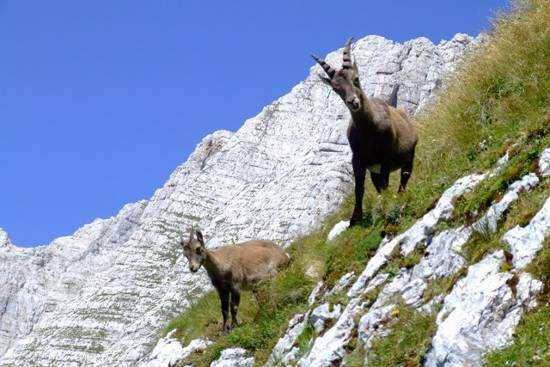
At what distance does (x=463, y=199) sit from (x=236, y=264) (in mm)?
8487

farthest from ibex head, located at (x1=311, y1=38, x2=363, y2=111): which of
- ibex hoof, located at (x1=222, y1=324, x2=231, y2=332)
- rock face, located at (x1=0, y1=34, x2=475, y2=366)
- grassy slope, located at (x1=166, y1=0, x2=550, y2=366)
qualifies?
rock face, located at (x1=0, y1=34, x2=475, y2=366)

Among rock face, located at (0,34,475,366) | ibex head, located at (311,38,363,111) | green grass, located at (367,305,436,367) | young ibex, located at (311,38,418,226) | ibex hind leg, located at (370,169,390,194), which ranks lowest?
green grass, located at (367,305,436,367)

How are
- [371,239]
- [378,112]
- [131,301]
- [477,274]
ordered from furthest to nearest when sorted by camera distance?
1. [131,301]
2. [378,112]
3. [371,239]
4. [477,274]

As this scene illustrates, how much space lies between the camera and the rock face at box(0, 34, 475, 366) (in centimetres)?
11525

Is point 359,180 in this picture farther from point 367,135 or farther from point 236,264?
point 236,264

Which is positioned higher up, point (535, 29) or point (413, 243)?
point (535, 29)

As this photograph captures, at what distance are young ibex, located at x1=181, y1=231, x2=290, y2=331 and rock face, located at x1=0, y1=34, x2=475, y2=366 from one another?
80.9 meters

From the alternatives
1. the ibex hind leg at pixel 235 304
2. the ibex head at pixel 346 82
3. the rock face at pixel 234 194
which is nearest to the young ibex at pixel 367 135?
the ibex head at pixel 346 82

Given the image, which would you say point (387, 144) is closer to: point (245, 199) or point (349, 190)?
point (349, 190)

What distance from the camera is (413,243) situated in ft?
29.6

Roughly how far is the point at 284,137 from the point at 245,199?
40.1 metres

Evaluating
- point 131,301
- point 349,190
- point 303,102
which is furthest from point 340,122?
point 349,190

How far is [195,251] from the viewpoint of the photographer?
57.9 feet

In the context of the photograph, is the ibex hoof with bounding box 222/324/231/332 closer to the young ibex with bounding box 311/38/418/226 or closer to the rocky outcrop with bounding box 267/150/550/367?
the young ibex with bounding box 311/38/418/226
